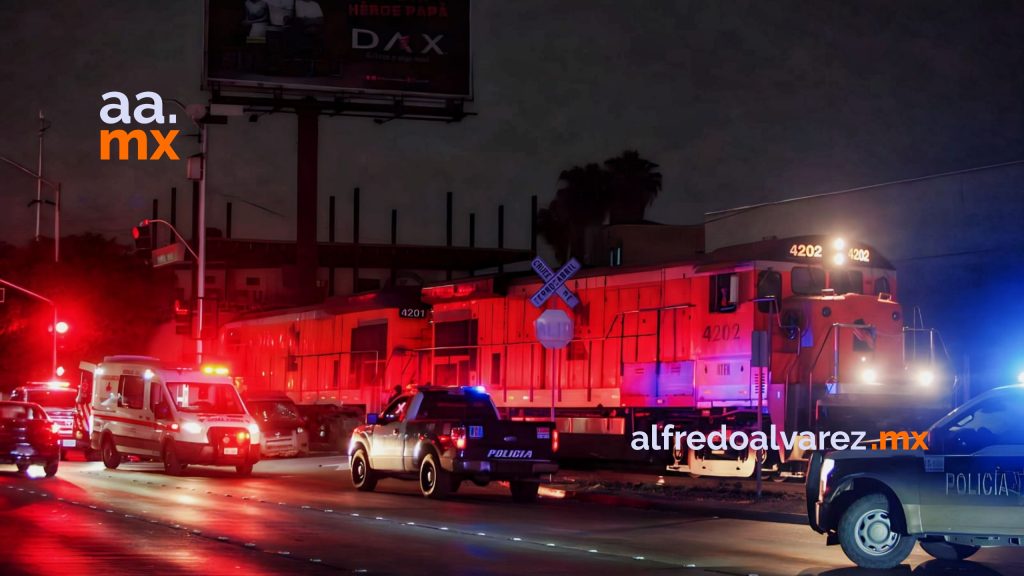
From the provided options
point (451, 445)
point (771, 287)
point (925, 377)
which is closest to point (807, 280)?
point (771, 287)

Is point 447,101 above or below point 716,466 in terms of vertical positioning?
above

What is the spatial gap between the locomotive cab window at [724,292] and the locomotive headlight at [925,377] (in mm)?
3327

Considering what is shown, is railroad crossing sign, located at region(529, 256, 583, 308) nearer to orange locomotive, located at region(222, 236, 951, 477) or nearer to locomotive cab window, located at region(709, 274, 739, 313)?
orange locomotive, located at region(222, 236, 951, 477)

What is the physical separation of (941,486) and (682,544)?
3.52m

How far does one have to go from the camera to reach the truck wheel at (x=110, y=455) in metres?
28.7

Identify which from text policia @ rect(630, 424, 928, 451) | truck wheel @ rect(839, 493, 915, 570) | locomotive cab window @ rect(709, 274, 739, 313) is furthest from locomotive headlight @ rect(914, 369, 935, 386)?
truck wheel @ rect(839, 493, 915, 570)

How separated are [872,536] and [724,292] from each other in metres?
11.0

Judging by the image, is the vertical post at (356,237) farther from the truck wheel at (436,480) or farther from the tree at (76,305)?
the truck wheel at (436,480)

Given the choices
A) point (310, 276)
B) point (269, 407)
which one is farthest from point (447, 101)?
point (269, 407)

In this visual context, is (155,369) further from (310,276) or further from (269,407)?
(310,276)

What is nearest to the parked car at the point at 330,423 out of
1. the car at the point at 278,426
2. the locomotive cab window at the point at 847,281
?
the car at the point at 278,426

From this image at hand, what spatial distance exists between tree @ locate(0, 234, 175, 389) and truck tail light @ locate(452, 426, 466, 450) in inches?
2005

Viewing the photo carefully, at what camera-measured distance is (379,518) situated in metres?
17.7

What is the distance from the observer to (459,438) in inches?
839
